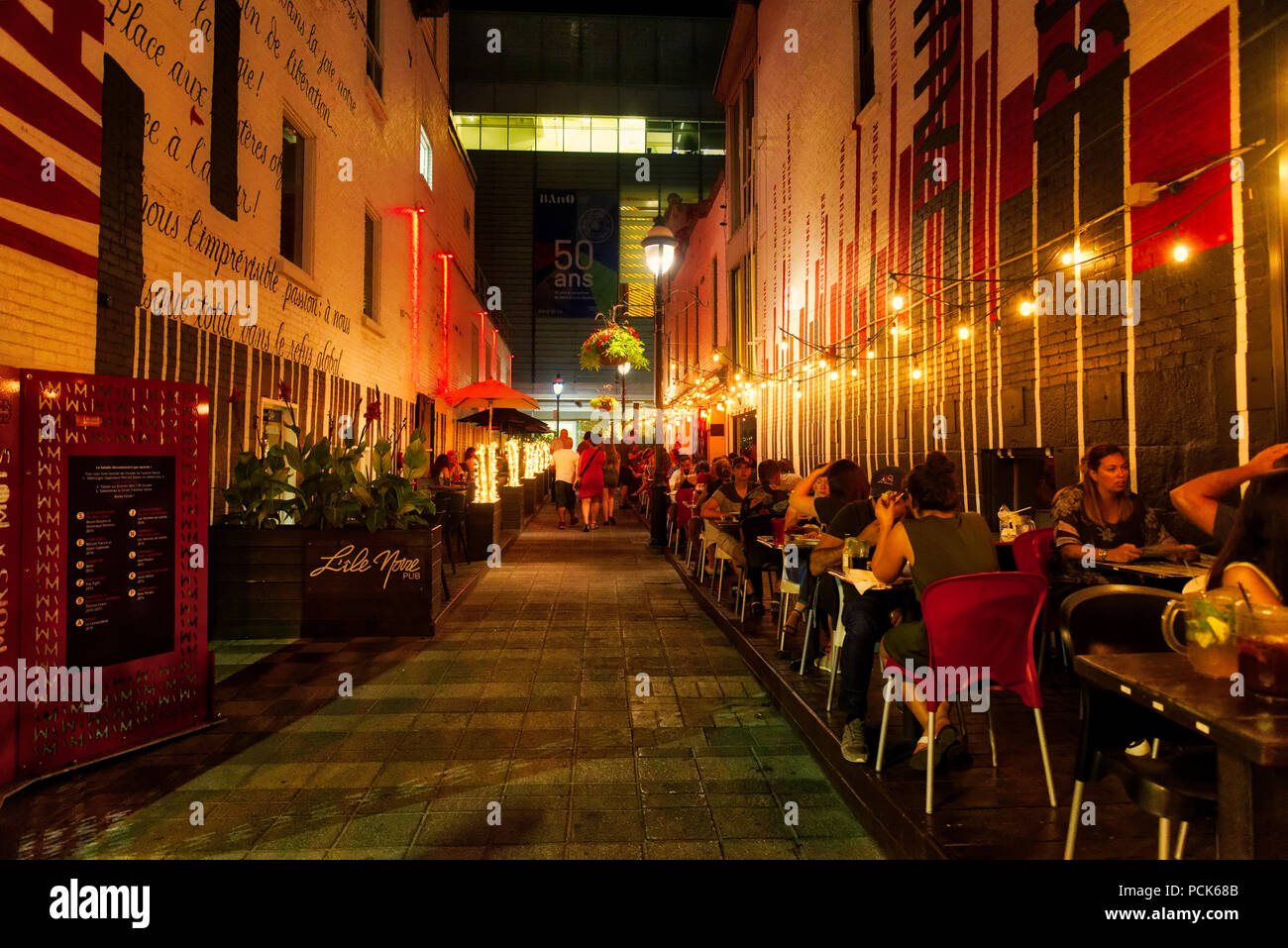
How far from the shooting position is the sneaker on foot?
3.54m

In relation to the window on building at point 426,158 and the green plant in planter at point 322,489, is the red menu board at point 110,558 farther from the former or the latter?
the window on building at point 426,158

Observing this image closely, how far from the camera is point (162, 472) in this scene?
414 centimetres

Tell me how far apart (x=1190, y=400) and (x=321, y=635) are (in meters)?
6.87

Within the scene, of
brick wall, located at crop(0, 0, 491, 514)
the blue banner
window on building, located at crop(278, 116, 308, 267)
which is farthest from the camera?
the blue banner

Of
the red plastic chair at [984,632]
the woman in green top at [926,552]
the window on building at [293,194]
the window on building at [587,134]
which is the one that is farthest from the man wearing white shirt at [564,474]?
the window on building at [587,134]

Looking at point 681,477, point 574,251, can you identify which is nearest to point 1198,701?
point 681,477

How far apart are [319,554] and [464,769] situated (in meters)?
3.28

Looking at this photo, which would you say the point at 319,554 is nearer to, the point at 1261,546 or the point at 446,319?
the point at 1261,546

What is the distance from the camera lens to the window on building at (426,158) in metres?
15.2

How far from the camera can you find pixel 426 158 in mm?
15938

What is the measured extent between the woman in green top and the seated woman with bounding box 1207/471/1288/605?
1.07 metres

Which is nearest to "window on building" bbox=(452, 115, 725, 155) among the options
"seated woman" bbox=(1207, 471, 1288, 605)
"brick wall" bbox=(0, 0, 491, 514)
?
"brick wall" bbox=(0, 0, 491, 514)

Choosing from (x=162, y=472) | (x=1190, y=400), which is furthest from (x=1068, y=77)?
(x=162, y=472)

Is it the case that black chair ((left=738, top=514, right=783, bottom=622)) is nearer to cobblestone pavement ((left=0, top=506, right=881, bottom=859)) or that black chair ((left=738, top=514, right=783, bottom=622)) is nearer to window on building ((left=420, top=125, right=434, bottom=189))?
cobblestone pavement ((left=0, top=506, right=881, bottom=859))
